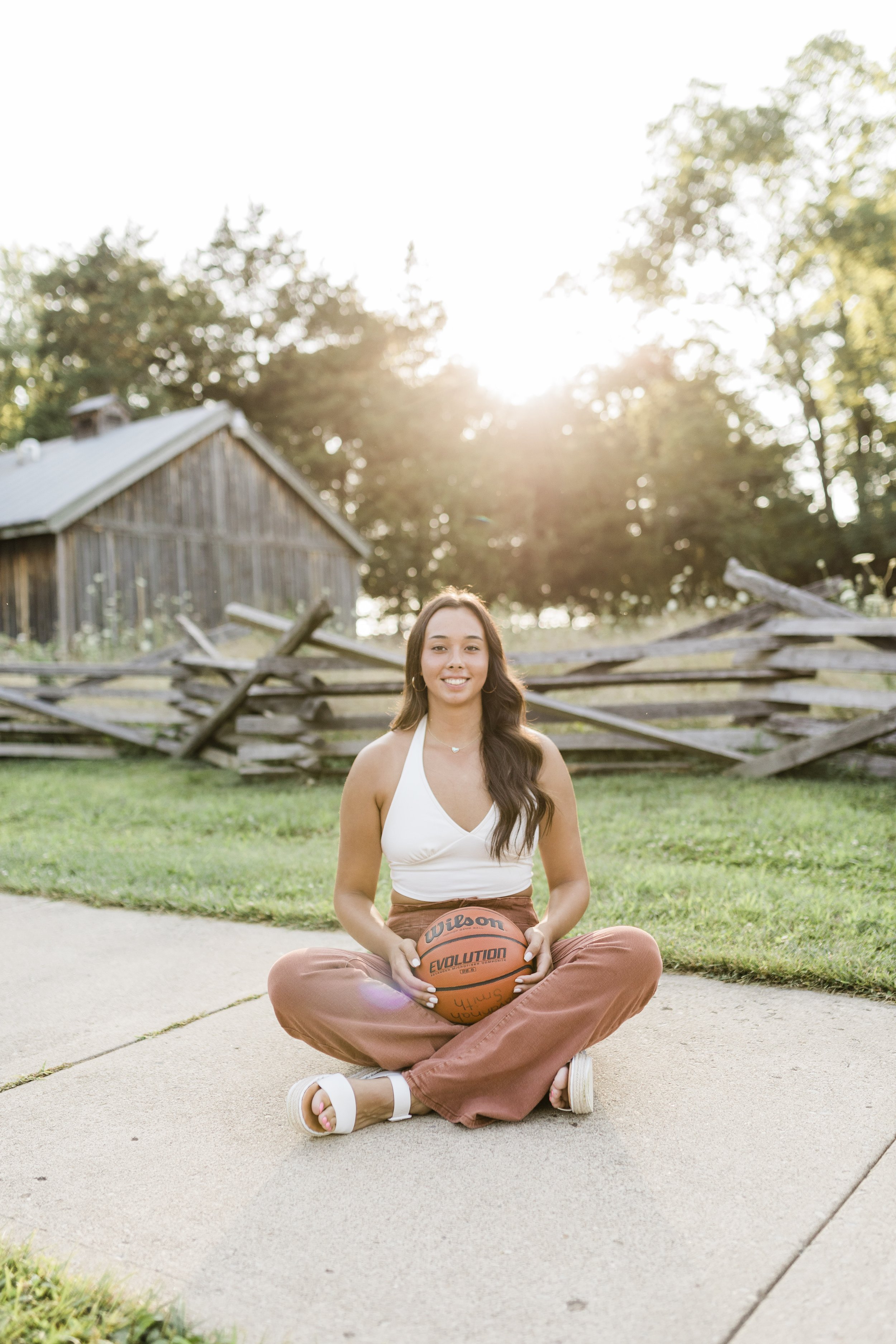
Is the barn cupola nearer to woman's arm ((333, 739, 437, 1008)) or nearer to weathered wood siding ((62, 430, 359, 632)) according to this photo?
weathered wood siding ((62, 430, 359, 632))

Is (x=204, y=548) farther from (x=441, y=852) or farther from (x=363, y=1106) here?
(x=363, y=1106)

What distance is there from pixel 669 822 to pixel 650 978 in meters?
3.58

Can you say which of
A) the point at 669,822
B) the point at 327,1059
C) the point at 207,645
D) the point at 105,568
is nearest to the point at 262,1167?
the point at 327,1059

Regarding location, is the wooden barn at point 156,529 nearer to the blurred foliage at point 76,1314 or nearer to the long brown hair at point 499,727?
the long brown hair at point 499,727

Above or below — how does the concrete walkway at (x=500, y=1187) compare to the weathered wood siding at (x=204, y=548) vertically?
below

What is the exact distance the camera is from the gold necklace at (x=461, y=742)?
3352mm

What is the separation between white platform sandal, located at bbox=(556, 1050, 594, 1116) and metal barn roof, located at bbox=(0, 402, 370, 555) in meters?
18.8

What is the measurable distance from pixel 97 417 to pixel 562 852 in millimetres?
25171

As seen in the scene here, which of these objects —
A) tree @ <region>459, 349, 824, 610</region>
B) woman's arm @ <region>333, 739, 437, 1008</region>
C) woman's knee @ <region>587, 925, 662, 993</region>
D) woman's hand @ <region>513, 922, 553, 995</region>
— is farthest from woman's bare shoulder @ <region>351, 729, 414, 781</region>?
tree @ <region>459, 349, 824, 610</region>

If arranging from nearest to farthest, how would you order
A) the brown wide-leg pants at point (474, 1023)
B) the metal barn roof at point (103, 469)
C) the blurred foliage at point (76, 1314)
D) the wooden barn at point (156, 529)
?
the blurred foliage at point (76, 1314) → the brown wide-leg pants at point (474, 1023) → the metal barn roof at point (103, 469) → the wooden barn at point (156, 529)

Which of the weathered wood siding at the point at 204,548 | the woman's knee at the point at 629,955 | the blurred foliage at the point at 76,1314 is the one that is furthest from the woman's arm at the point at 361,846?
the weathered wood siding at the point at 204,548

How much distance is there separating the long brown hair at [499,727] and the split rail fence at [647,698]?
4.27 meters

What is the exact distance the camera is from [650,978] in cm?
300

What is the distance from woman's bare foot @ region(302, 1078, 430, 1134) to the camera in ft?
8.84
